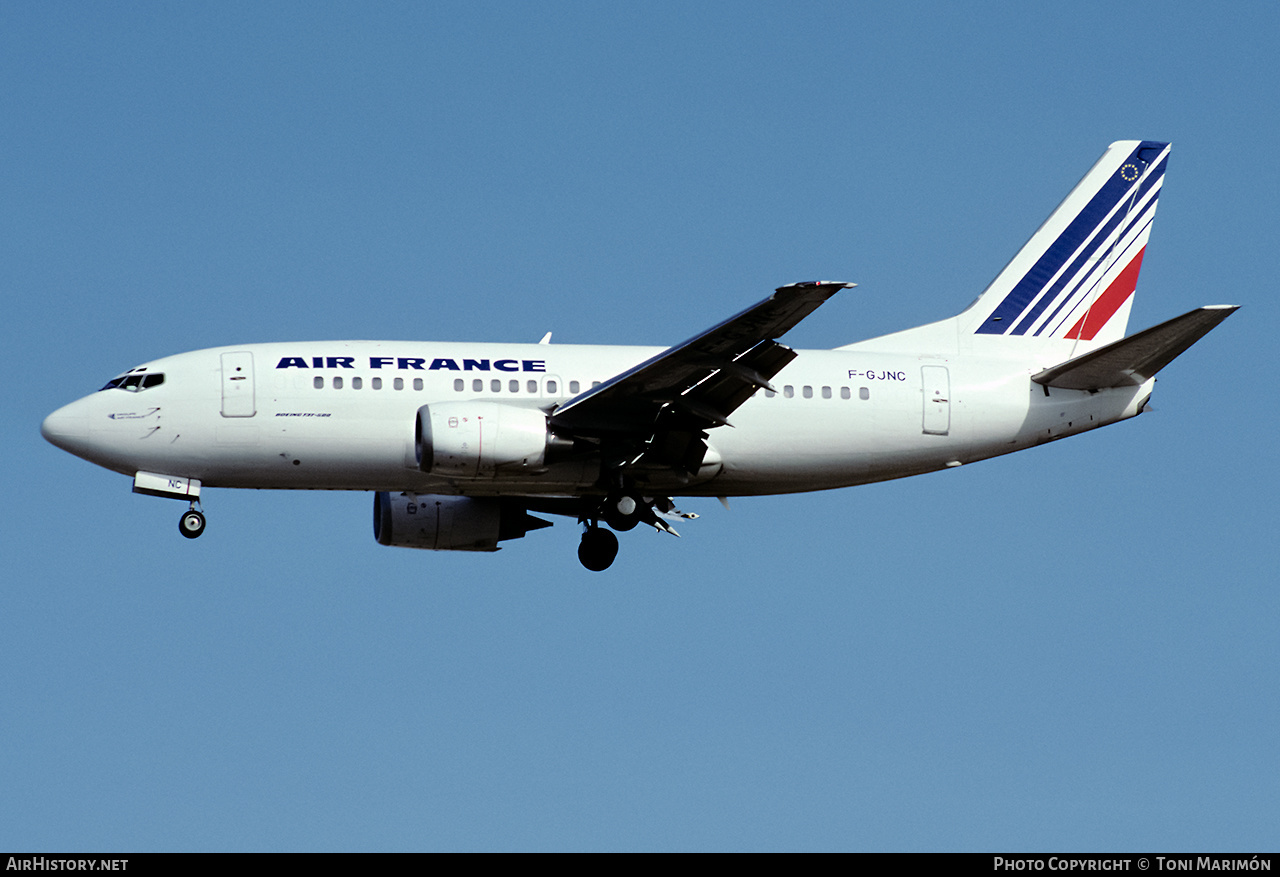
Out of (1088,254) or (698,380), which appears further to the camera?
(1088,254)

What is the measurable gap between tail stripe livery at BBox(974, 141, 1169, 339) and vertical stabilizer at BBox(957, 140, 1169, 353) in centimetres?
2

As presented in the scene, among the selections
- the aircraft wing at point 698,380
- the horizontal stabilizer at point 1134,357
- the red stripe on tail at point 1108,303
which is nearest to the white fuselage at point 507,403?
the horizontal stabilizer at point 1134,357

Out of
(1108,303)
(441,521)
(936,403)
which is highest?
(1108,303)

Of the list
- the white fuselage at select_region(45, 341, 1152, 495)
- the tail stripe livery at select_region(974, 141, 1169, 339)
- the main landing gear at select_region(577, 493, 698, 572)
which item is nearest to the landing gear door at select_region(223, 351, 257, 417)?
the white fuselage at select_region(45, 341, 1152, 495)

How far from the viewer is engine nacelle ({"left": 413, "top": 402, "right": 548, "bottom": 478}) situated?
32812 millimetres

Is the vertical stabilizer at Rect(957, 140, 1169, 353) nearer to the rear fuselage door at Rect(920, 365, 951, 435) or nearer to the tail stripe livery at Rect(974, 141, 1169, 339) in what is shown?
the tail stripe livery at Rect(974, 141, 1169, 339)

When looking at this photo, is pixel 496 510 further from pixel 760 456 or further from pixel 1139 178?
pixel 1139 178

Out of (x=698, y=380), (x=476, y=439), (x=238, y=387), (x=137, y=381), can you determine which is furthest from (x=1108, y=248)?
(x=137, y=381)

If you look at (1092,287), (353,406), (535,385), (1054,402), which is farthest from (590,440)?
(1092,287)

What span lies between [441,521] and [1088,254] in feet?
52.4

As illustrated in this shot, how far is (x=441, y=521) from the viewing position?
127ft

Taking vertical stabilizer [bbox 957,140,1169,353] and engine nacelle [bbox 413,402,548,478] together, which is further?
vertical stabilizer [bbox 957,140,1169,353]

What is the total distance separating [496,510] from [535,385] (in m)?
4.81

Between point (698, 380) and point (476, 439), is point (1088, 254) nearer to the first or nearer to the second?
point (698, 380)
